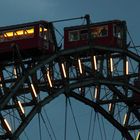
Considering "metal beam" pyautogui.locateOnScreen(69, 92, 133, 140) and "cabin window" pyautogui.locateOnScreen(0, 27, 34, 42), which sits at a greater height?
"cabin window" pyautogui.locateOnScreen(0, 27, 34, 42)

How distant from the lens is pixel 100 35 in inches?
2982

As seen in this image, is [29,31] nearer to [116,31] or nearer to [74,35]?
[74,35]

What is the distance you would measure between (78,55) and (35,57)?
4014mm

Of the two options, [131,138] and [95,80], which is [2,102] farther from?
[131,138]

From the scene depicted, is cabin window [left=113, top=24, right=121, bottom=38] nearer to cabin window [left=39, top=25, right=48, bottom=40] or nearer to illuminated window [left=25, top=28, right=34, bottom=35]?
cabin window [left=39, top=25, right=48, bottom=40]

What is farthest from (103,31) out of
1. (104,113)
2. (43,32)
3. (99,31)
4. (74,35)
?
(104,113)

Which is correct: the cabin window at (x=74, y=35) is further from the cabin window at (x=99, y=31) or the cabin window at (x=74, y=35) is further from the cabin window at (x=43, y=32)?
the cabin window at (x=43, y=32)

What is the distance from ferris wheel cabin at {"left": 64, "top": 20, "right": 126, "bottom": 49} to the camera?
75.2 metres

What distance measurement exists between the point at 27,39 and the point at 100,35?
7106mm

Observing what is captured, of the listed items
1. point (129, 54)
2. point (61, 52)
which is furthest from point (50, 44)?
point (129, 54)

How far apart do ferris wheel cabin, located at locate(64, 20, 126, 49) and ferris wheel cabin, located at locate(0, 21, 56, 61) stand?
2673 millimetres

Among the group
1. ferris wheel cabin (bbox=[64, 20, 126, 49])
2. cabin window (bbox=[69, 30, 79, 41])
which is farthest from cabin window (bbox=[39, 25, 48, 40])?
A: cabin window (bbox=[69, 30, 79, 41])

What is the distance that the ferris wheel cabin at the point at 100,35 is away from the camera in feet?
247

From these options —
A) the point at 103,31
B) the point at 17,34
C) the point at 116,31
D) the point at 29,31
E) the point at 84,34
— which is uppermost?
the point at 29,31
